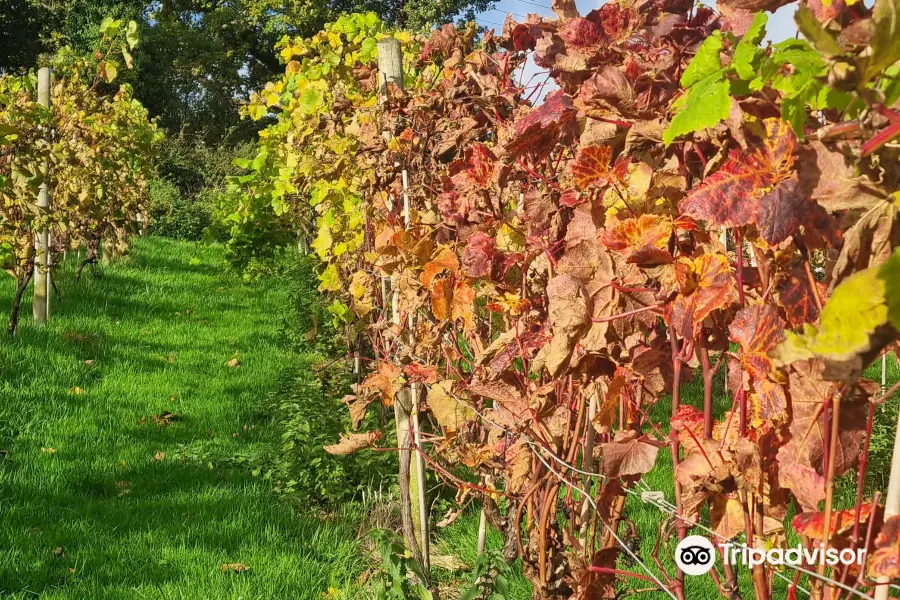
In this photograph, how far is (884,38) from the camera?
69cm

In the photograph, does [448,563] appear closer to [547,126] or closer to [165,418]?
[547,126]

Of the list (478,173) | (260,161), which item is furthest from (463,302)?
(260,161)

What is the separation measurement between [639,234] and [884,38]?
67 centimetres

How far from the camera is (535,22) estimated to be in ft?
6.43

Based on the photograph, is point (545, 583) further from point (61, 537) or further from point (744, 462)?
point (61, 537)

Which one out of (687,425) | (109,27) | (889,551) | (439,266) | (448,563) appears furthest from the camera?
(109,27)

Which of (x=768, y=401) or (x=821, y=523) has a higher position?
(x=768, y=401)

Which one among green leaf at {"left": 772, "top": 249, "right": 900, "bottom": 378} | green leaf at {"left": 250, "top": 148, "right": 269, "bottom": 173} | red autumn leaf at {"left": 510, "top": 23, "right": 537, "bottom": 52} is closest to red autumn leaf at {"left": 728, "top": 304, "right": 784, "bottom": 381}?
green leaf at {"left": 772, "top": 249, "right": 900, "bottom": 378}

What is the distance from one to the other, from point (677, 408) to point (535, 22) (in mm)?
1036

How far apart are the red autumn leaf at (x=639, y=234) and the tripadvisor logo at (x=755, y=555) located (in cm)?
49

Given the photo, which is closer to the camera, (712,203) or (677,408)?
(712,203)

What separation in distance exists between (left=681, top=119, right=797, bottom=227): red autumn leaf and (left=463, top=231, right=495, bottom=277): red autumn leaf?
36.4 inches

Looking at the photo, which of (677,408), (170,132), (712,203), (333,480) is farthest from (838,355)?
(170,132)

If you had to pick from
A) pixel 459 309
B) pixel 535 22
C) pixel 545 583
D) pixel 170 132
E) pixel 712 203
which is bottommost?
pixel 545 583
